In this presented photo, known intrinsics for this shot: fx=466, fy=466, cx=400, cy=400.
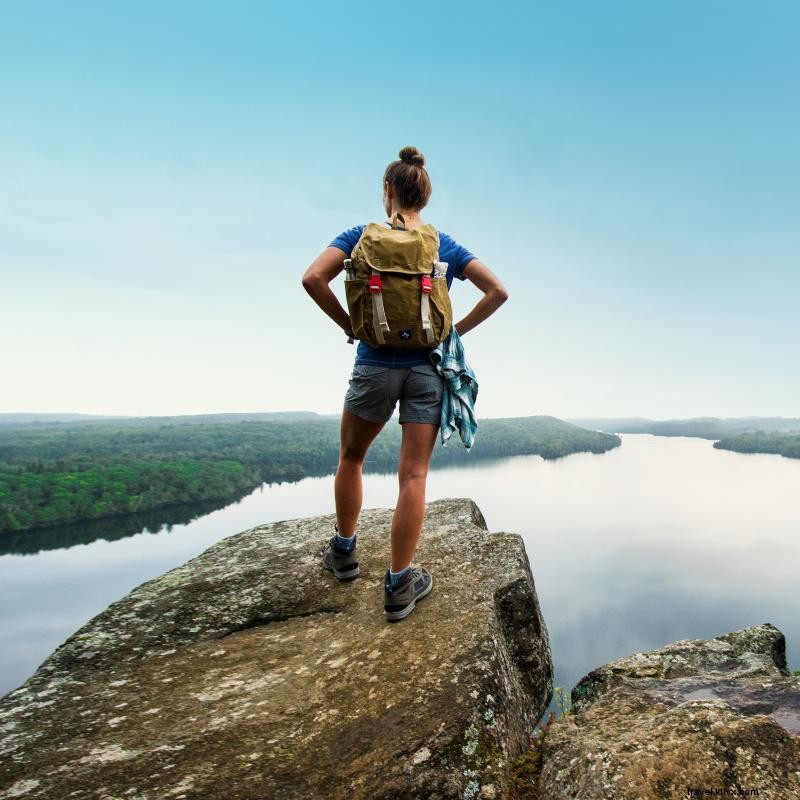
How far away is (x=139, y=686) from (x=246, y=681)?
673 mm

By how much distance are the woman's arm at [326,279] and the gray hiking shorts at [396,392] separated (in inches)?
14.2

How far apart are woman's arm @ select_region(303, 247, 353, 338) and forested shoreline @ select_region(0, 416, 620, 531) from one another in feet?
286

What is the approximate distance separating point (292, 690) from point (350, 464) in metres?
1.44

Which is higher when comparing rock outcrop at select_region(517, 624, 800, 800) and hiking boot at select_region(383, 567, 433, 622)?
hiking boot at select_region(383, 567, 433, 622)

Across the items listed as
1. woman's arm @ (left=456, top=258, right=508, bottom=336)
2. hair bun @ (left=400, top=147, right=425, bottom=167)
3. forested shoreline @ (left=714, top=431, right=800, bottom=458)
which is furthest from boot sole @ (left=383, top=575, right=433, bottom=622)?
forested shoreline @ (left=714, top=431, right=800, bottom=458)

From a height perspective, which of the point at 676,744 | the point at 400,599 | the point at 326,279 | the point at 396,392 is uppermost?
the point at 326,279

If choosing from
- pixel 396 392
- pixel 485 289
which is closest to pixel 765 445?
pixel 485 289

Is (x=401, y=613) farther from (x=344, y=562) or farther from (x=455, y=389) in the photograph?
(x=455, y=389)

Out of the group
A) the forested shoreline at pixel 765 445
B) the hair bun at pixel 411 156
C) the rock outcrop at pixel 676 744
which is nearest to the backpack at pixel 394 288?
the hair bun at pixel 411 156

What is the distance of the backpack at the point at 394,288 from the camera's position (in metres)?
2.87

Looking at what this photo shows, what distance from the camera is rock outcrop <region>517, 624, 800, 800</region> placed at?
173 cm

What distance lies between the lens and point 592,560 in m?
59.4

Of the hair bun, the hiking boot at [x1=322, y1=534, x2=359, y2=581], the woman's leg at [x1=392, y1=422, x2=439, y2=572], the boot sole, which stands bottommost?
the boot sole

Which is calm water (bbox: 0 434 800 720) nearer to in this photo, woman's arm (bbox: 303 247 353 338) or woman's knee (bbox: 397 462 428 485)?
woman's knee (bbox: 397 462 428 485)
